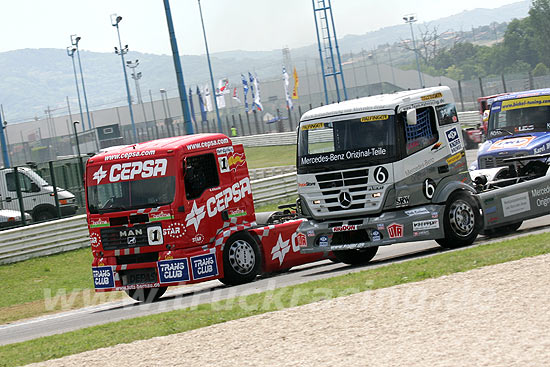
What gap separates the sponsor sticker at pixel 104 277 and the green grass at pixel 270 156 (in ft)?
111

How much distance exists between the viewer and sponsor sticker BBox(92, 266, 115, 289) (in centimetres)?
1423

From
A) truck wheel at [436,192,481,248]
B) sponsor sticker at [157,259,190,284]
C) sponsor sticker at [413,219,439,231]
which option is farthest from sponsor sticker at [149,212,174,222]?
truck wheel at [436,192,481,248]

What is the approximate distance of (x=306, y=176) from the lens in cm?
1402

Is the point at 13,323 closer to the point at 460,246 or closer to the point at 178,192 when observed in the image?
the point at 178,192

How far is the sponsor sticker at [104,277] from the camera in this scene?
14.2 metres

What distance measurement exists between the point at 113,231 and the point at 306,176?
3.24 meters

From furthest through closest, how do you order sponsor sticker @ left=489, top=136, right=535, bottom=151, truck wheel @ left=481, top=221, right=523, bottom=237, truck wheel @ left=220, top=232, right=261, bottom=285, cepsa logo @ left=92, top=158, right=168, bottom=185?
sponsor sticker @ left=489, top=136, right=535, bottom=151, truck wheel @ left=481, top=221, right=523, bottom=237, truck wheel @ left=220, top=232, right=261, bottom=285, cepsa logo @ left=92, top=158, right=168, bottom=185

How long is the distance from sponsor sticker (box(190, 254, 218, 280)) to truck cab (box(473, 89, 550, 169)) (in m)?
7.55

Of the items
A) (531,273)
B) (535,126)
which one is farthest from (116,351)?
(535,126)

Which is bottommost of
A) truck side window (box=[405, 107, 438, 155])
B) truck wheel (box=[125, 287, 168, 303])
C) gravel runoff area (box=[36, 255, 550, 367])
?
truck wheel (box=[125, 287, 168, 303])

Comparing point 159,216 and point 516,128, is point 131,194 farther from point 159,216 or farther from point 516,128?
point 516,128

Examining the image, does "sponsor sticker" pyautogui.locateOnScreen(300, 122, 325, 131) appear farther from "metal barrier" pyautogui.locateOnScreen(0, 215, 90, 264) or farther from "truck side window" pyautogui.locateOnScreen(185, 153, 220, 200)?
"metal barrier" pyautogui.locateOnScreen(0, 215, 90, 264)

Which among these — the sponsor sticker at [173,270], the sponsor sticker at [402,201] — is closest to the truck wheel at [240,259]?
the sponsor sticker at [173,270]

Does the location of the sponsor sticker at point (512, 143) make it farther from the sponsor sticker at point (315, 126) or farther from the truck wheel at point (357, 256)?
the sponsor sticker at point (315, 126)
